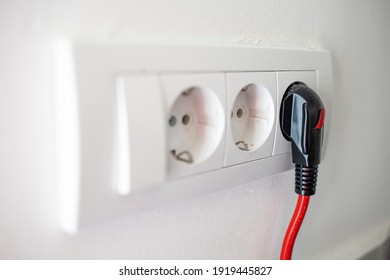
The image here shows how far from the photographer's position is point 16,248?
0.24 meters

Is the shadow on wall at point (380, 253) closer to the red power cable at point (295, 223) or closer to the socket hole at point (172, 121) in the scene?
the red power cable at point (295, 223)

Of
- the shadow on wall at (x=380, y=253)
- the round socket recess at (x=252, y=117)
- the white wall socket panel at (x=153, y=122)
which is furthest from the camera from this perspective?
the shadow on wall at (x=380, y=253)

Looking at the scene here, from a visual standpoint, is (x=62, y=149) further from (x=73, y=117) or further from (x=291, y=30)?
(x=291, y=30)

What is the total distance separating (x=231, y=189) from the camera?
0.35 metres

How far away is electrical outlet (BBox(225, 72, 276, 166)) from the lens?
0.31 metres

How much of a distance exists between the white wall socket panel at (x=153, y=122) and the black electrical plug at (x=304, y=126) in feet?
0.04

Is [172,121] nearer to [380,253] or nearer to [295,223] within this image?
[295,223]

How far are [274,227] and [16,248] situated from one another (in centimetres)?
27

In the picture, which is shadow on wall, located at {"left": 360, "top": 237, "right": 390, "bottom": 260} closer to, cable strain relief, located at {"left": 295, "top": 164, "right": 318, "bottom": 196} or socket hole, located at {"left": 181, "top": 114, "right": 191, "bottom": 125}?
cable strain relief, located at {"left": 295, "top": 164, "right": 318, "bottom": 196}

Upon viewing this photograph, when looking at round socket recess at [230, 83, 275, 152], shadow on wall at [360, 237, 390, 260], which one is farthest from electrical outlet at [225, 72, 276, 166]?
shadow on wall at [360, 237, 390, 260]

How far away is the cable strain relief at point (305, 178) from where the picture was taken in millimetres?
343

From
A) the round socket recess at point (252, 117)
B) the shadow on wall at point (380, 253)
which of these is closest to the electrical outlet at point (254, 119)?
the round socket recess at point (252, 117)

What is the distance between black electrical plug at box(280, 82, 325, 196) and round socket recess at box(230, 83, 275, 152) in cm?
2
